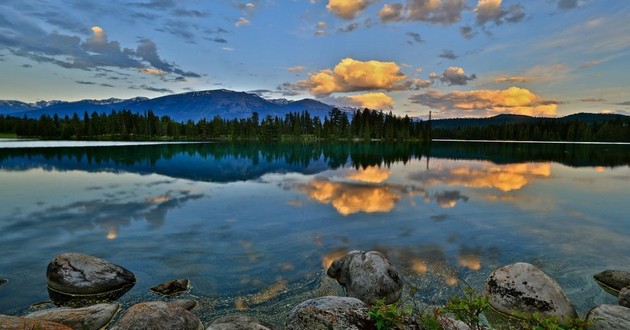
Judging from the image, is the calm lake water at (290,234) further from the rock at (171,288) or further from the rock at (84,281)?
the rock at (84,281)

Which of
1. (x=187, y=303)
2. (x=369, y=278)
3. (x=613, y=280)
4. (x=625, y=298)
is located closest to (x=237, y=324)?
(x=187, y=303)

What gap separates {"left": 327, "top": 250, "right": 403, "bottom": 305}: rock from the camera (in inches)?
473

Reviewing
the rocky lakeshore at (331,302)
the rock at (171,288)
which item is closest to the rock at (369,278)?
the rocky lakeshore at (331,302)

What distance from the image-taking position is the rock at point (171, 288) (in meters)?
12.4

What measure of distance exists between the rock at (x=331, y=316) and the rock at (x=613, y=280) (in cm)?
1100

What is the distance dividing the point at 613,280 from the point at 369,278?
9837 mm

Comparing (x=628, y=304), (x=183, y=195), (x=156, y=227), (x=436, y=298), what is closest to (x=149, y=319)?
(x=436, y=298)

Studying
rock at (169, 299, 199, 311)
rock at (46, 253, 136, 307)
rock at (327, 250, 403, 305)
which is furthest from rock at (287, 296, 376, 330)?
rock at (46, 253, 136, 307)

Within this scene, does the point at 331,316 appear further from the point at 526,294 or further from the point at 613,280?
the point at 613,280

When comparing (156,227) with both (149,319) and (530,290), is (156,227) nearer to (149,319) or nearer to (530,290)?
(149,319)

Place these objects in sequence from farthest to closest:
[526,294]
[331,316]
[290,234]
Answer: [290,234], [526,294], [331,316]

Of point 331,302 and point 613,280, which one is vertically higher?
point 331,302

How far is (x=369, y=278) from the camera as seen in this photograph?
12398 millimetres

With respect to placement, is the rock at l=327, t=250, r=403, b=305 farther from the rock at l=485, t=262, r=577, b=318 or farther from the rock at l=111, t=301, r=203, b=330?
the rock at l=111, t=301, r=203, b=330
